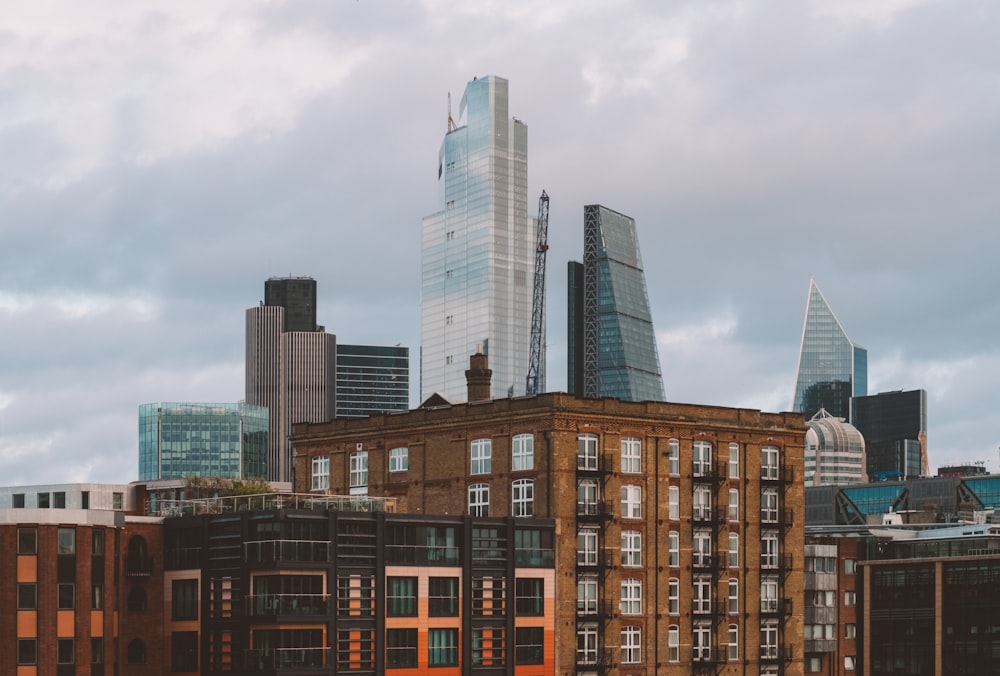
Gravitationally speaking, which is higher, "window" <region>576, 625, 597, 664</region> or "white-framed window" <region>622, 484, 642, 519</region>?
"white-framed window" <region>622, 484, 642, 519</region>

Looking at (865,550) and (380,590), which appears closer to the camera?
(380,590)

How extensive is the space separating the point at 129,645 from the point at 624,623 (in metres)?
35.6

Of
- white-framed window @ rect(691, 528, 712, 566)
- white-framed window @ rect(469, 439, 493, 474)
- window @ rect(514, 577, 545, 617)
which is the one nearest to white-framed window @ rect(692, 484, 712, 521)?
white-framed window @ rect(691, 528, 712, 566)

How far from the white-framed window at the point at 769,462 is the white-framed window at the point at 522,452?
68.9ft

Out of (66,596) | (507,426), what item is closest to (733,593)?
(507,426)

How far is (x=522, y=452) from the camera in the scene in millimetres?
132875

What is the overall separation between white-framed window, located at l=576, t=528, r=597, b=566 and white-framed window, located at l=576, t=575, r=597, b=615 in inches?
42.5

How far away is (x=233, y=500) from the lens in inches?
4847

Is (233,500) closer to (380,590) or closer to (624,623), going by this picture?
(380,590)

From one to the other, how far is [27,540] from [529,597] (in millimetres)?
35255

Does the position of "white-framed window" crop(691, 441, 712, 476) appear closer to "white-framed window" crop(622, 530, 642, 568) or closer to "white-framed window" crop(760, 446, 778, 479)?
"white-framed window" crop(760, 446, 778, 479)

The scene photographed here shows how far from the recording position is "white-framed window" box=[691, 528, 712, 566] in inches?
5423

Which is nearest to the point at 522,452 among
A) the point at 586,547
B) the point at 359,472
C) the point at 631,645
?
the point at 586,547

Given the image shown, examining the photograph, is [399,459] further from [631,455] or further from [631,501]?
[631,501]
